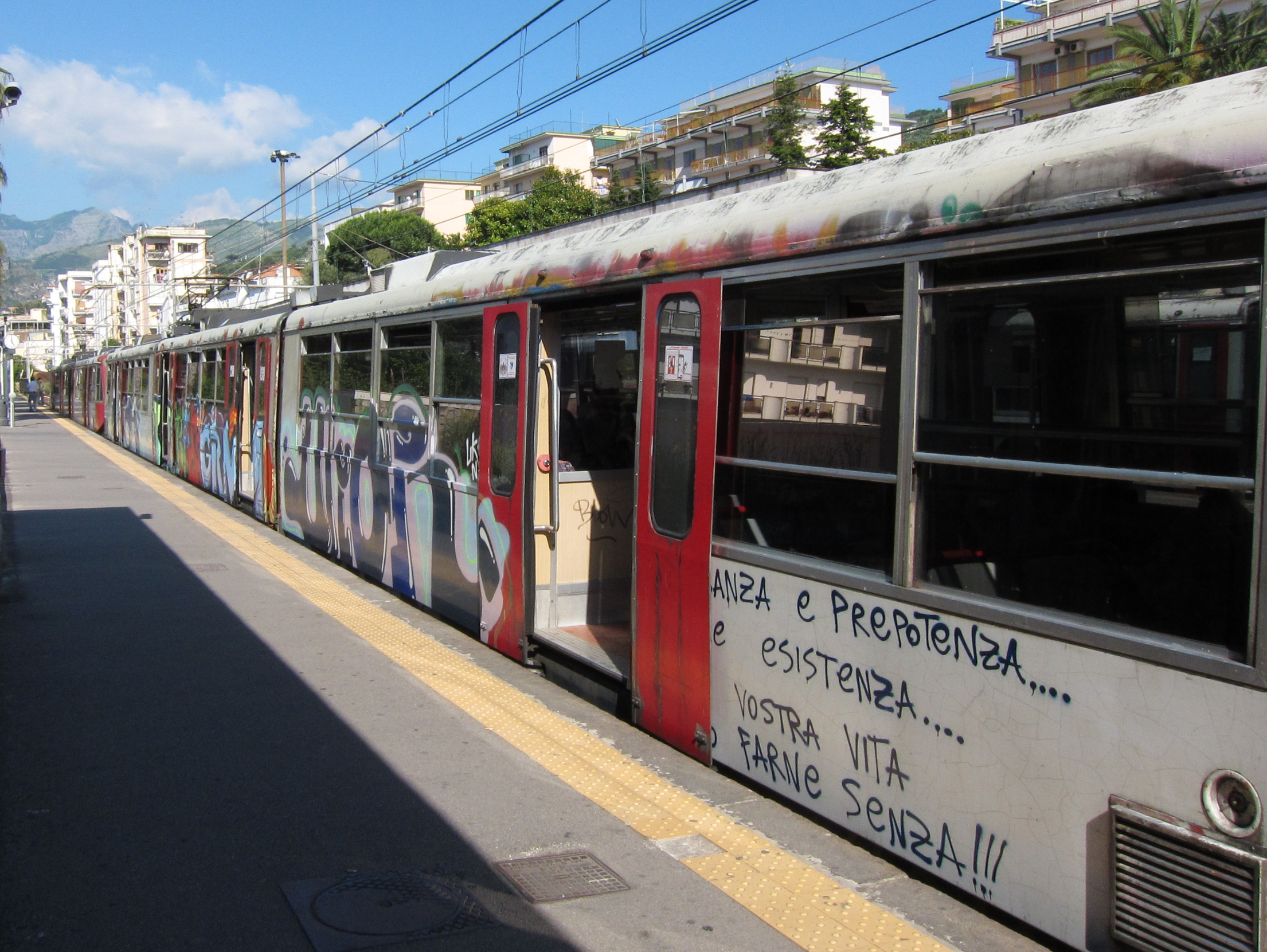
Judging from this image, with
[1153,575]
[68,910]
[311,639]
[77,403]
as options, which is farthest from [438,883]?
[77,403]

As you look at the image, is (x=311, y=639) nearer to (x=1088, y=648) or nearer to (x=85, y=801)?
(x=85, y=801)

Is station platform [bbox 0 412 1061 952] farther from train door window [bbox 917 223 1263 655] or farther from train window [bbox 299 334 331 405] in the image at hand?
train window [bbox 299 334 331 405]

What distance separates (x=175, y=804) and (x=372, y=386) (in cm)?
480

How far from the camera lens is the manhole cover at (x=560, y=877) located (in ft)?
12.7

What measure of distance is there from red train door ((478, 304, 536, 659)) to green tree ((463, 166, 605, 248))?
49.6 meters

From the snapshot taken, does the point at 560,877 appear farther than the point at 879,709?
Yes

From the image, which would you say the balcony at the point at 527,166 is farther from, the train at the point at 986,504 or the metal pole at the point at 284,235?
the train at the point at 986,504

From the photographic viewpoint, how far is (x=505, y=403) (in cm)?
661

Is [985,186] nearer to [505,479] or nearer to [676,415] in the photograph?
[676,415]

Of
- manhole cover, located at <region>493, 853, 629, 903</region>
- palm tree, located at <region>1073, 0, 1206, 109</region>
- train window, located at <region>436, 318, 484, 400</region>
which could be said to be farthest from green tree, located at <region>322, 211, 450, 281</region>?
manhole cover, located at <region>493, 853, 629, 903</region>

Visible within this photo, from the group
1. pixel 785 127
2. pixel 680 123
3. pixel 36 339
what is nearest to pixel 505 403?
pixel 785 127

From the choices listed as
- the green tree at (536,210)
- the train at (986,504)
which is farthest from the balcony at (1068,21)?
the train at (986,504)

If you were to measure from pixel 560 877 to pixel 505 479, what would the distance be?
9.98ft

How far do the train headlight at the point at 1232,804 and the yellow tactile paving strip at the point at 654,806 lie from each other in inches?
41.2
